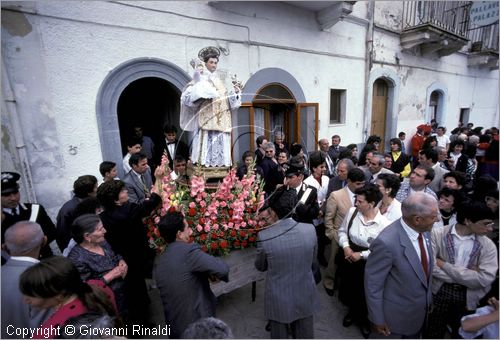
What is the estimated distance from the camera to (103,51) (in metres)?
4.12

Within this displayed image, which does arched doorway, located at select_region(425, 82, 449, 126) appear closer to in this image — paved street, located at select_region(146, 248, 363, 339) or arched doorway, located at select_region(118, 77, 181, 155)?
arched doorway, located at select_region(118, 77, 181, 155)

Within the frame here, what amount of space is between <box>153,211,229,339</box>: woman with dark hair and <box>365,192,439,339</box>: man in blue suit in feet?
3.66

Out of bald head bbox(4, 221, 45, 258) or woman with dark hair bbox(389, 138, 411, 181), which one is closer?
bald head bbox(4, 221, 45, 258)

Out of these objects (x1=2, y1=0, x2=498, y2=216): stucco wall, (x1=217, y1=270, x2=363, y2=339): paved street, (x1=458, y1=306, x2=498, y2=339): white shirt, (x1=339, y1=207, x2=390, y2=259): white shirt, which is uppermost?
(x1=2, y1=0, x2=498, y2=216): stucco wall

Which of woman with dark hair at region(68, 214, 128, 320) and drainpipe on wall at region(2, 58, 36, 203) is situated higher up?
drainpipe on wall at region(2, 58, 36, 203)

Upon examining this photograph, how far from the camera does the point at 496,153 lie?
4.87 m

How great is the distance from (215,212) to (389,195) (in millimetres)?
1796

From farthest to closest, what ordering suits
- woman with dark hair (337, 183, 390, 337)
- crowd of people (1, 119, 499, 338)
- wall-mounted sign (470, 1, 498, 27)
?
1. wall-mounted sign (470, 1, 498, 27)
2. woman with dark hair (337, 183, 390, 337)
3. crowd of people (1, 119, 499, 338)

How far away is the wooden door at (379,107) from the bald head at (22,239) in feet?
30.2

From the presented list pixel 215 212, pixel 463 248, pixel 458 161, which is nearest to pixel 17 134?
pixel 215 212

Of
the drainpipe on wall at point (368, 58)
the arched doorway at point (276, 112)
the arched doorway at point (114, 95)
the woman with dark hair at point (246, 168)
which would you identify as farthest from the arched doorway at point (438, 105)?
the arched doorway at point (114, 95)

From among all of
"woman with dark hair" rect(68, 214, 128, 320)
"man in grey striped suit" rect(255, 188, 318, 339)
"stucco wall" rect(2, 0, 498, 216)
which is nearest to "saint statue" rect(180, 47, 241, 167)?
"man in grey striped suit" rect(255, 188, 318, 339)

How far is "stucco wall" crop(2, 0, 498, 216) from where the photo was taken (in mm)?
3590

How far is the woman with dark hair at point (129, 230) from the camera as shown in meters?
2.39
